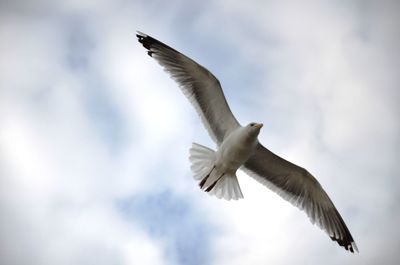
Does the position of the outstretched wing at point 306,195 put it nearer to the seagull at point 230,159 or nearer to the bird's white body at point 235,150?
the seagull at point 230,159

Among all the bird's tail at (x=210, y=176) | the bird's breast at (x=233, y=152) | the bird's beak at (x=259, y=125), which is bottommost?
the bird's tail at (x=210, y=176)

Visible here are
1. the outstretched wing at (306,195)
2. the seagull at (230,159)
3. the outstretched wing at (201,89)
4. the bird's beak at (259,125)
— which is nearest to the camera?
the bird's beak at (259,125)

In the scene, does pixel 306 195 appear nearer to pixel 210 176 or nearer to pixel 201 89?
pixel 210 176

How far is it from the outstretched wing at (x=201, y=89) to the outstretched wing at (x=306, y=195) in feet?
2.25

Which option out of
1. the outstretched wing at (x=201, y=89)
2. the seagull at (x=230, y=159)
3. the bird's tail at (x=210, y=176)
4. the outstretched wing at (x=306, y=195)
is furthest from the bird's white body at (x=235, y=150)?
the outstretched wing at (x=306, y=195)

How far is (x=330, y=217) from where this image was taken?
7.97m

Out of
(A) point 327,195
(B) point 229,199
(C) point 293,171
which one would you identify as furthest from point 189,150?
(A) point 327,195

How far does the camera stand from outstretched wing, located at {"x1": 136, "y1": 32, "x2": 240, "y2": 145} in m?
7.48

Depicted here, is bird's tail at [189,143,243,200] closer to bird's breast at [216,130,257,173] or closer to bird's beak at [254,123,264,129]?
bird's breast at [216,130,257,173]

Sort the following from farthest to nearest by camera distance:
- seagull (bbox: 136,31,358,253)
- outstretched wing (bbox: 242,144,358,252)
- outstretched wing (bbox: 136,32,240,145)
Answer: outstretched wing (bbox: 242,144,358,252) < outstretched wing (bbox: 136,32,240,145) < seagull (bbox: 136,31,358,253)

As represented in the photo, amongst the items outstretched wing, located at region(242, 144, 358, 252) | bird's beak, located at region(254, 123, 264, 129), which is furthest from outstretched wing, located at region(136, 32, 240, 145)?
outstretched wing, located at region(242, 144, 358, 252)

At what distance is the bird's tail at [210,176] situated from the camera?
7449 mm

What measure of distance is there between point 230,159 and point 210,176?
0.41m

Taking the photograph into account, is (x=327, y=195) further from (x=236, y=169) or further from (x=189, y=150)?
(x=189, y=150)
